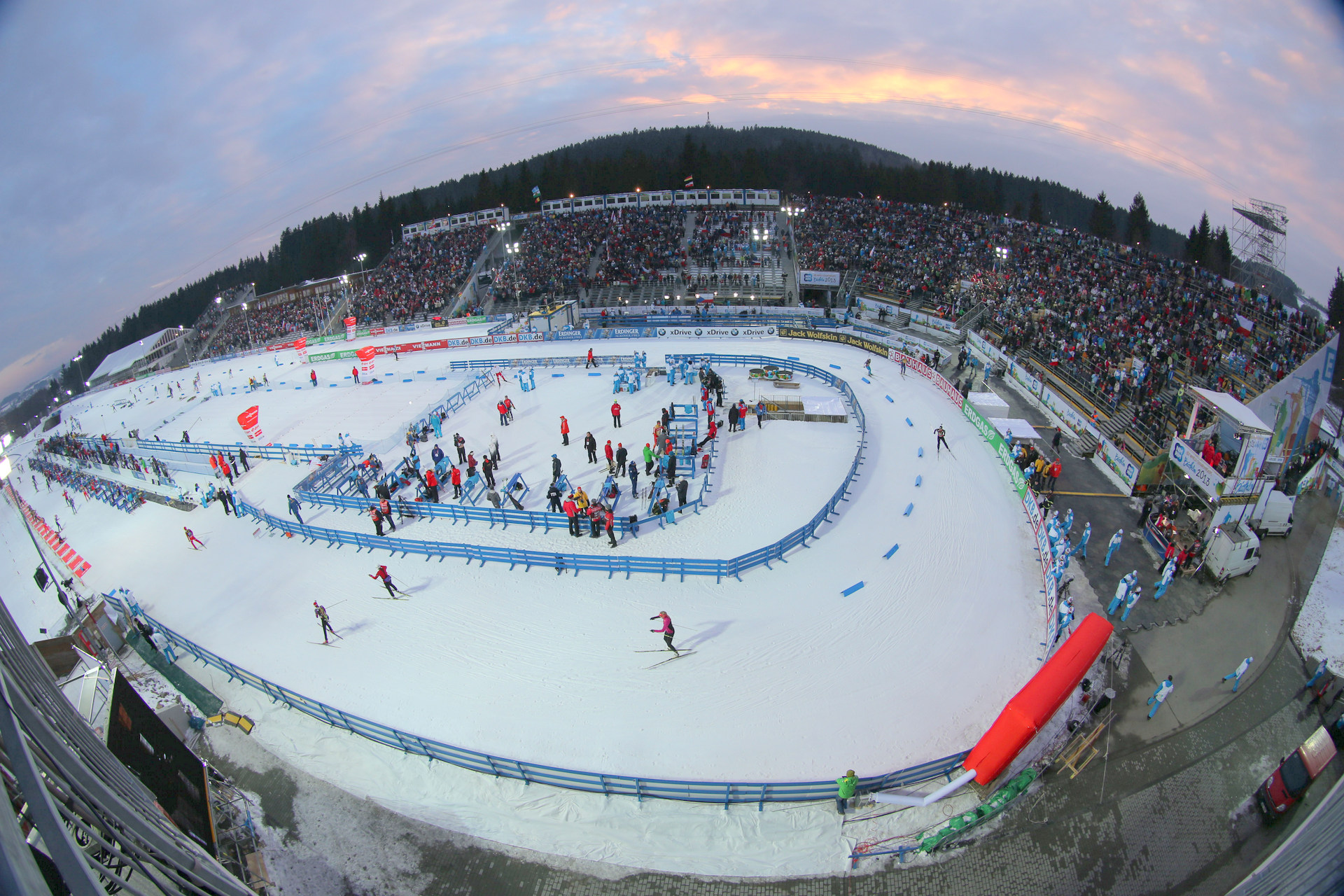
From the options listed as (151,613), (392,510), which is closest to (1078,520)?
(392,510)

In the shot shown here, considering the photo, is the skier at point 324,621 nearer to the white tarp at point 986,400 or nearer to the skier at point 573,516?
the skier at point 573,516

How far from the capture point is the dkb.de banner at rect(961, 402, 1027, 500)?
60.1 feet

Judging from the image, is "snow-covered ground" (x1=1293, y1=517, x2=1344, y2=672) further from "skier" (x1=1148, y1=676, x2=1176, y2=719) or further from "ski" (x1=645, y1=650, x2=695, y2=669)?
"ski" (x1=645, y1=650, x2=695, y2=669)

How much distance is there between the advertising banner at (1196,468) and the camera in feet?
50.9

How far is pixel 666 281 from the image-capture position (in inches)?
1901

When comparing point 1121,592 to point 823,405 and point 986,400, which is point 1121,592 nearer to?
point 986,400

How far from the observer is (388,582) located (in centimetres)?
1448

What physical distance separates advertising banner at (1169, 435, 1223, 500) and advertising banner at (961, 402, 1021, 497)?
4003 millimetres

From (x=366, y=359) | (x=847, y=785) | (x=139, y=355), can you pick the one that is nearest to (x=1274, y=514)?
(x=847, y=785)

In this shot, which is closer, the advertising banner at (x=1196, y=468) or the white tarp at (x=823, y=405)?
the advertising banner at (x=1196, y=468)

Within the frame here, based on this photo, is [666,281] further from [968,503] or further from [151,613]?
[151,613]

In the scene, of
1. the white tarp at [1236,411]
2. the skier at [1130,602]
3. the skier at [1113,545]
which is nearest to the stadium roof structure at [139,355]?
the skier at [1113,545]

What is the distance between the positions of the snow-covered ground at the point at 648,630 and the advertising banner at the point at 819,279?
24947 mm

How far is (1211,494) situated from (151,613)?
28747mm
